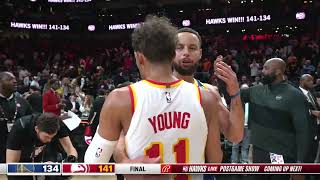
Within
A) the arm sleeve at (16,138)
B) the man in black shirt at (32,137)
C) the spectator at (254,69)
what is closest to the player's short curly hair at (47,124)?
the man in black shirt at (32,137)

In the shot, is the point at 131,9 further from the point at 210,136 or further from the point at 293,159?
the point at 210,136

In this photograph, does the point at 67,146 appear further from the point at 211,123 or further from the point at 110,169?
the point at 211,123

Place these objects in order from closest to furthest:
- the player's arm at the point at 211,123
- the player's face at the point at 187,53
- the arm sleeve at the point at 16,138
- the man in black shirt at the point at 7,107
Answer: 1. the player's arm at the point at 211,123
2. the player's face at the point at 187,53
3. the arm sleeve at the point at 16,138
4. the man in black shirt at the point at 7,107

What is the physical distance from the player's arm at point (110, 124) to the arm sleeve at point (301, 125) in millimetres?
3247

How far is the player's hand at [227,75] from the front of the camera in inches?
108

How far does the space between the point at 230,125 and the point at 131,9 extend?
2655 centimetres

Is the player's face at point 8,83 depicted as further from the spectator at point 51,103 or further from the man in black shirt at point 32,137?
the spectator at point 51,103

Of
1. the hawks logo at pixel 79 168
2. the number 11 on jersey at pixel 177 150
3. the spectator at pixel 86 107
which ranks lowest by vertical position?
the spectator at pixel 86 107

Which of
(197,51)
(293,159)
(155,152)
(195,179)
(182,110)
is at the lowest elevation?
(293,159)

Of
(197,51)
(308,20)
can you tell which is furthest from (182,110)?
(308,20)

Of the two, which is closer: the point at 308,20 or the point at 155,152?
the point at 155,152

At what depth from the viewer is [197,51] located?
3287mm

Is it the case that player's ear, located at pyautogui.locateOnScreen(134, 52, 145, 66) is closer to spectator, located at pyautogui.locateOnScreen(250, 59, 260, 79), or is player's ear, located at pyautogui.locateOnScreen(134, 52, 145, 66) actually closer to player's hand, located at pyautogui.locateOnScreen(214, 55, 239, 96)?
player's hand, located at pyautogui.locateOnScreen(214, 55, 239, 96)

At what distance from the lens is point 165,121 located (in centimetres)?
227
